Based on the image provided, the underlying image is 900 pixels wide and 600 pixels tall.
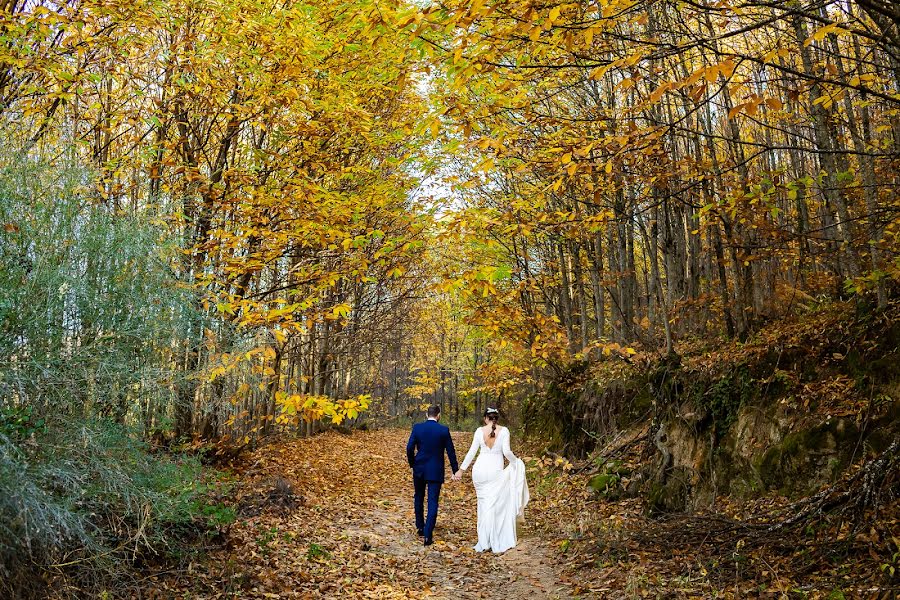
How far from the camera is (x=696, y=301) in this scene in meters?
10.0

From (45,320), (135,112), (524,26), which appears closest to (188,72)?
(135,112)

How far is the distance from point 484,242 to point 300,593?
14.0 ft

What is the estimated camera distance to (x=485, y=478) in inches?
→ 349

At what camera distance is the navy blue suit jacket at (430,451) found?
29.4ft

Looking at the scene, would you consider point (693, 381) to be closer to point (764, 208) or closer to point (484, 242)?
point (764, 208)

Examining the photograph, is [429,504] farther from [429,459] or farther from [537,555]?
[537,555]

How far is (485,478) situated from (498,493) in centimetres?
32

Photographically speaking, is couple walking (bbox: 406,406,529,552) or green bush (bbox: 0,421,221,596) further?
couple walking (bbox: 406,406,529,552)

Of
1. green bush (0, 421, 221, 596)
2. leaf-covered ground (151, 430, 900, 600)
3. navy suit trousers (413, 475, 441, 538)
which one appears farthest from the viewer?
navy suit trousers (413, 475, 441, 538)

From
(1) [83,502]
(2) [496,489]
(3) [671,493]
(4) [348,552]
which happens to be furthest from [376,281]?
(3) [671,493]

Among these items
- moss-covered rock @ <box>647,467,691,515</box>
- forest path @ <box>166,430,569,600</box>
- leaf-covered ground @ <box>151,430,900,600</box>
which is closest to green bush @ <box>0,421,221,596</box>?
leaf-covered ground @ <box>151,430,900,600</box>

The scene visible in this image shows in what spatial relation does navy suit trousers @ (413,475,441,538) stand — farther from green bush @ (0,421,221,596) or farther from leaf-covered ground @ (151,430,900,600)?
green bush @ (0,421,221,596)

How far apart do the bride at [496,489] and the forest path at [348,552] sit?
25 cm

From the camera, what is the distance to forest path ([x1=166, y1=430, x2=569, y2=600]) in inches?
248
